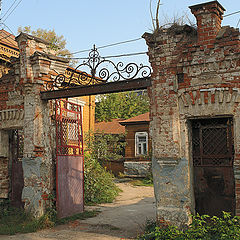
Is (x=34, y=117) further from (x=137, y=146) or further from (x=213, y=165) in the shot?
(x=137, y=146)

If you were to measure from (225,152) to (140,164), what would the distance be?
14.6m

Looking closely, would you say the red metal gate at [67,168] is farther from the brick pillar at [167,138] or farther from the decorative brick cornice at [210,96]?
the decorative brick cornice at [210,96]

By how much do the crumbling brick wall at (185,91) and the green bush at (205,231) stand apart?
0.30 m

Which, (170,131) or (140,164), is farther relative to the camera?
(140,164)

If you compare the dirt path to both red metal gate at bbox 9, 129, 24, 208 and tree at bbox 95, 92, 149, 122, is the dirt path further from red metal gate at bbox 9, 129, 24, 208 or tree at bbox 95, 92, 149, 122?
tree at bbox 95, 92, 149, 122

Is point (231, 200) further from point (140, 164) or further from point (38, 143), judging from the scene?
point (140, 164)

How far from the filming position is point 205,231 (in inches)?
222

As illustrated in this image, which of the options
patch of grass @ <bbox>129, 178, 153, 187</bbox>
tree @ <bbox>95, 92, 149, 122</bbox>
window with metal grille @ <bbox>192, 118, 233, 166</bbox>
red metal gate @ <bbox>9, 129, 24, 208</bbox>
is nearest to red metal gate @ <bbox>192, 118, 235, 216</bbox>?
window with metal grille @ <bbox>192, 118, 233, 166</bbox>

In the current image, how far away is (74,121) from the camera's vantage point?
9367 millimetres

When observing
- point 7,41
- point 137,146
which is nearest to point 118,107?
point 137,146

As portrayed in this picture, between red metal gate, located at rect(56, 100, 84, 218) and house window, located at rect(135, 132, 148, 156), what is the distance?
12123mm

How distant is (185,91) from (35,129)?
4051 mm

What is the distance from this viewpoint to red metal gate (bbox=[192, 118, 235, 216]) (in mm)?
6238

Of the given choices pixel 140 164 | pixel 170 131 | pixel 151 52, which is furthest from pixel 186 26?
pixel 140 164
